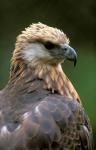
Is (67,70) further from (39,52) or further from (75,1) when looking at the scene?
(39,52)

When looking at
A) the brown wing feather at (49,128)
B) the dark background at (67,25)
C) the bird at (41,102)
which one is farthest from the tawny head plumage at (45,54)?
the dark background at (67,25)

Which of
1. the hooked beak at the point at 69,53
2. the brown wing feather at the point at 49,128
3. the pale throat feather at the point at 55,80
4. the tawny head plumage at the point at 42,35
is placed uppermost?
the tawny head plumage at the point at 42,35

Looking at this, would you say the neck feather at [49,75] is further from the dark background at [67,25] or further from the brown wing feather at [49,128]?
the dark background at [67,25]

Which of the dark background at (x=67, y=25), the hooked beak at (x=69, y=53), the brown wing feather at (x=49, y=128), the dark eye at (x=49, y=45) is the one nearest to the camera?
the brown wing feather at (x=49, y=128)

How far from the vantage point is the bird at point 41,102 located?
7125mm

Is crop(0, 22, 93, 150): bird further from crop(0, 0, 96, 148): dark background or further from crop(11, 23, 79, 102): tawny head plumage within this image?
crop(0, 0, 96, 148): dark background

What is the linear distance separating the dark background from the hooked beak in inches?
156

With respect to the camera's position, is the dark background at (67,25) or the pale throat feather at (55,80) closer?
the pale throat feather at (55,80)

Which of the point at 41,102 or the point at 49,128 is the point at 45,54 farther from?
the point at 49,128

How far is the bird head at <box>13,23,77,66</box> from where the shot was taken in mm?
7770

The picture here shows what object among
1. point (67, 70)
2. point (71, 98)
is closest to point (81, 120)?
point (71, 98)

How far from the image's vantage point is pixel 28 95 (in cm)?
760

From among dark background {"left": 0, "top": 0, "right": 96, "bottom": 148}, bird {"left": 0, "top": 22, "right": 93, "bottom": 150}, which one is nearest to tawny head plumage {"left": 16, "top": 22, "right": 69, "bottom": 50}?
bird {"left": 0, "top": 22, "right": 93, "bottom": 150}

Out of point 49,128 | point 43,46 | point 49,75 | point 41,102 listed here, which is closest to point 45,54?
point 43,46
